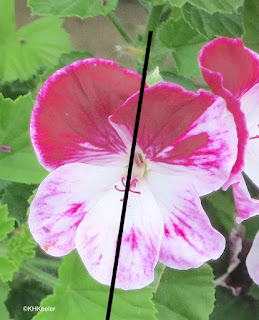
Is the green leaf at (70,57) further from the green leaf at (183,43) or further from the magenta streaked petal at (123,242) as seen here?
the magenta streaked petal at (123,242)

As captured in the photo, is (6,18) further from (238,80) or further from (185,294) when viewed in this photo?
(238,80)

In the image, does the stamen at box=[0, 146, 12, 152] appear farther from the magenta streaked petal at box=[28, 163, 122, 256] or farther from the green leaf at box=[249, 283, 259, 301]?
the green leaf at box=[249, 283, 259, 301]

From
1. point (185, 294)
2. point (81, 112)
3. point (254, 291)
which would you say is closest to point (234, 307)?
point (254, 291)

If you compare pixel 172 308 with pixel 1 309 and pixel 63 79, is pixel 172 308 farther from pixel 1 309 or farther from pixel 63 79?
pixel 63 79

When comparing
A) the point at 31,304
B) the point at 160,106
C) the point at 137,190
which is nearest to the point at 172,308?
the point at 31,304

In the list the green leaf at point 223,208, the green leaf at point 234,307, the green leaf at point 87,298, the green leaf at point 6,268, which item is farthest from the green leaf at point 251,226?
the green leaf at point 6,268

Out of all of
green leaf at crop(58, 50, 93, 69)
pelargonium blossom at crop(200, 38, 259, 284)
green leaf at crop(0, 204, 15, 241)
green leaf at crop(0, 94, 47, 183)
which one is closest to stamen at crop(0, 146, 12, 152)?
green leaf at crop(0, 94, 47, 183)

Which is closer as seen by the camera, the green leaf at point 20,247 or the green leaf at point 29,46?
the green leaf at point 20,247
